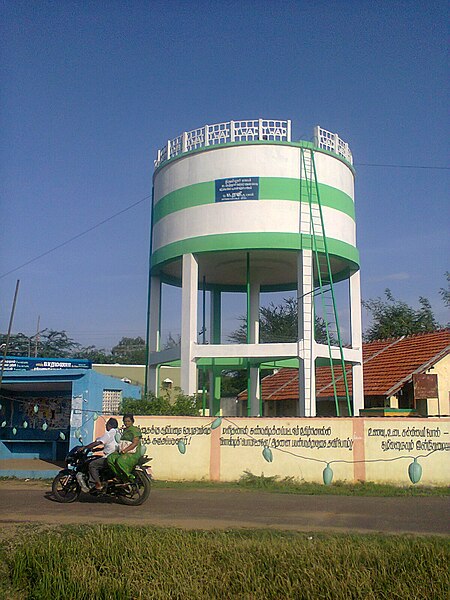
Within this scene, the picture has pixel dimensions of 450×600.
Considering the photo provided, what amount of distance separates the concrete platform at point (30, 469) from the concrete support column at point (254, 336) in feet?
27.8

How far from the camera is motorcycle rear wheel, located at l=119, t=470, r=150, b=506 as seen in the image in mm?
11039

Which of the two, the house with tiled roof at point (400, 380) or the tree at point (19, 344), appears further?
the tree at point (19, 344)

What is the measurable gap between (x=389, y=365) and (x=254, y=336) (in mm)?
4844

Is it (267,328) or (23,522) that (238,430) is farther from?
(267,328)

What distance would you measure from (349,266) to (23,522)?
49.3ft

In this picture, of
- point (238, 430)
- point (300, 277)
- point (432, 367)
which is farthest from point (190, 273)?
point (432, 367)

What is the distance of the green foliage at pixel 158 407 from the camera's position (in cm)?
1697

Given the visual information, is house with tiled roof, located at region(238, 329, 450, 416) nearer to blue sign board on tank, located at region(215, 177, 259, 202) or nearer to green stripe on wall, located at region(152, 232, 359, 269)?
green stripe on wall, located at region(152, 232, 359, 269)

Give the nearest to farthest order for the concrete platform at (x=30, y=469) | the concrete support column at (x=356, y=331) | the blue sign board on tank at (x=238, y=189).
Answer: the concrete platform at (x=30, y=469) < the blue sign board on tank at (x=238, y=189) < the concrete support column at (x=356, y=331)

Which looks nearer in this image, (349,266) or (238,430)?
(238,430)

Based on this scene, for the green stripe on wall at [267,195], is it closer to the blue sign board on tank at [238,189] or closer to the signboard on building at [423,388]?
the blue sign board on tank at [238,189]

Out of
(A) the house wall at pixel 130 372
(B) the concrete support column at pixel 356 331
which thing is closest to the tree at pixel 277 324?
(A) the house wall at pixel 130 372

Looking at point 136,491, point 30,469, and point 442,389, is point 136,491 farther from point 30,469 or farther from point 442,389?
point 442,389

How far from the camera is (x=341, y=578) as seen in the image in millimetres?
6328
